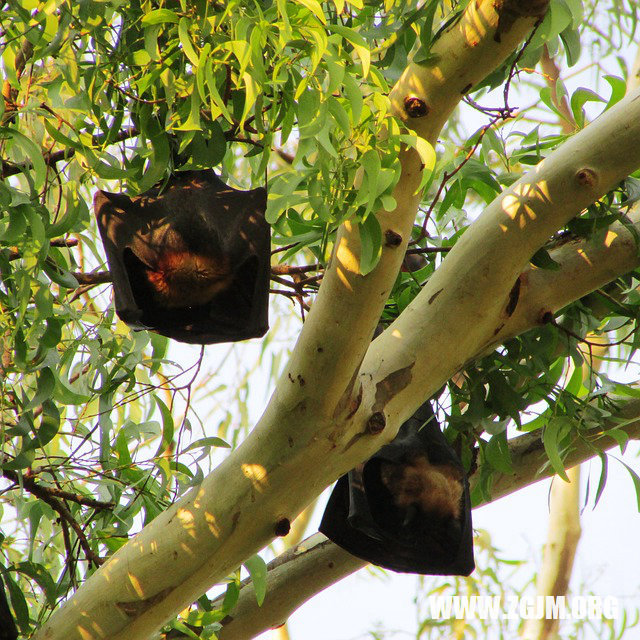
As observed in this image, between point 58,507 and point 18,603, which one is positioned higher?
point 58,507

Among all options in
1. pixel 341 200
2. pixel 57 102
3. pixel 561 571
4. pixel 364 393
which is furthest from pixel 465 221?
pixel 561 571

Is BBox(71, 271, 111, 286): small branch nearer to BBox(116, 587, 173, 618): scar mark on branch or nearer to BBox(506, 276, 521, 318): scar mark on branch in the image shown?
BBox(116, 587, 173, 618): scar mark on branch

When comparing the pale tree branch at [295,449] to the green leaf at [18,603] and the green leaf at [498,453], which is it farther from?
the green leaf at [498,453]

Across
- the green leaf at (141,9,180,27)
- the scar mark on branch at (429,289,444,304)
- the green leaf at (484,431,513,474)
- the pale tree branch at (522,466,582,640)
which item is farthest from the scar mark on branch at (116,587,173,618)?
the pale tree branch at (522,466,582,640)

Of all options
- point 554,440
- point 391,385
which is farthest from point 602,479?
point 391,385

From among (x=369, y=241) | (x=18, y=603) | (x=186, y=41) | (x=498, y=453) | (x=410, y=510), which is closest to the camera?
(x=186, y=41)

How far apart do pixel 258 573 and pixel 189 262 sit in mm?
548

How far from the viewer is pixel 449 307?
125cm

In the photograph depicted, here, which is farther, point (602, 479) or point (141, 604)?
point (602, 479)

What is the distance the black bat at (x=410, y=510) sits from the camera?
1.52 m

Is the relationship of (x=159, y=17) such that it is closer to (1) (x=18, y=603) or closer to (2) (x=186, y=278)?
(2) (x=186, y=278)

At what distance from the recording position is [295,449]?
1.21m

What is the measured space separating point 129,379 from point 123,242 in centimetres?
29

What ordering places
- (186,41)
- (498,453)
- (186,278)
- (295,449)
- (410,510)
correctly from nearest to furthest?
(186,41) < (295,449) < (186,278) < (410,510) < (498,453)
